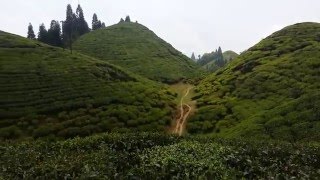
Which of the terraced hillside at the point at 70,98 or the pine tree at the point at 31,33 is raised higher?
the pine tree at the point at 31,33

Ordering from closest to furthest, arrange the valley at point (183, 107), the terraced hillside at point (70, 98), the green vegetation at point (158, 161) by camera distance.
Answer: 1. the green vegetation at point (158, 161)
2. the terraced hillside at point (70, 98)
3. the valley at point (183, 107)

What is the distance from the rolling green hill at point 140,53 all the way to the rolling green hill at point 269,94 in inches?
1036

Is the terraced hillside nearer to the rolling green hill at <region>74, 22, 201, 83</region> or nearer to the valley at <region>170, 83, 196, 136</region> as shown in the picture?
the valley at <region>170, 83, 196, 136</region>

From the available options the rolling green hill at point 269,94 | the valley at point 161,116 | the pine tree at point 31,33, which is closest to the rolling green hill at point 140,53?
the valley at point 161,116

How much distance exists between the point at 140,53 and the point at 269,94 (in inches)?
3289

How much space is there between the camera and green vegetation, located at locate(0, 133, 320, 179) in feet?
114

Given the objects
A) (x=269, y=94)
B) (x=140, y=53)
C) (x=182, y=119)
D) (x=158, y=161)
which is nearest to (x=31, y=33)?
(x=140, y=53)

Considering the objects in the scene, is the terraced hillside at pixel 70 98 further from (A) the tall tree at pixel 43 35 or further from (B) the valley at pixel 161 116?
(A) the tall tree at pixel 43 35

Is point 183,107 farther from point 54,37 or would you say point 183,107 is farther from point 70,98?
point 54,37

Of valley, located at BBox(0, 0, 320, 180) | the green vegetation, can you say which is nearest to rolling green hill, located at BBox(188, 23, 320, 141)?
valley, located at BBox(0, 0, 320, 180)

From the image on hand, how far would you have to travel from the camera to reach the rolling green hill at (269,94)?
6600cm

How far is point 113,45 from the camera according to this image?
171375 millimetres

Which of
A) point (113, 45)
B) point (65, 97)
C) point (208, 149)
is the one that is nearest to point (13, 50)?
point (65, 97)

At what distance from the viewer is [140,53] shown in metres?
163
